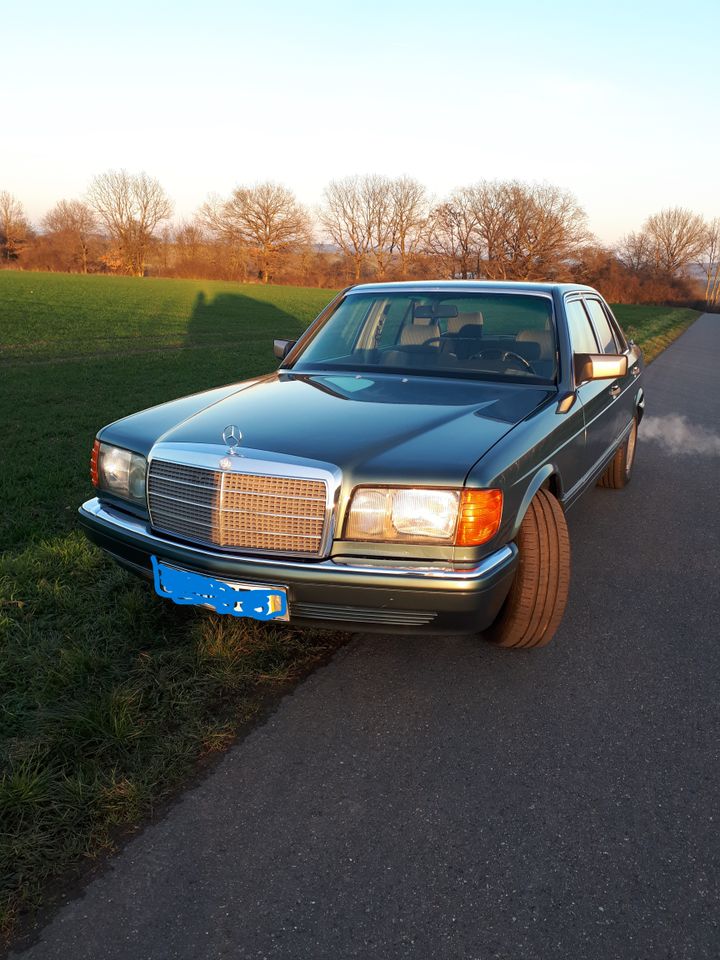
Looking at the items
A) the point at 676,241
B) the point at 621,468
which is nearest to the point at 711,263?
the point at 676,241

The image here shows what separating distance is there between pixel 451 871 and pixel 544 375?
8.43 feet

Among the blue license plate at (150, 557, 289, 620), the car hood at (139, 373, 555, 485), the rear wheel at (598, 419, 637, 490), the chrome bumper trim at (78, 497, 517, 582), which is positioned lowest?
the rear wheel at (598, 419, 637, 490)

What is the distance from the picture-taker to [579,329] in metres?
4.63

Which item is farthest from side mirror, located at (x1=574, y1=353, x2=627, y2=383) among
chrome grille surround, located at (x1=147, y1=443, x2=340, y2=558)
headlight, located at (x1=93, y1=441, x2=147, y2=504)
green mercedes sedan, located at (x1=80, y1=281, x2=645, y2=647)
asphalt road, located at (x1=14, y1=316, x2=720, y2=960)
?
headlight, located at (x1=93, y1=441, x2=147, y2=504)

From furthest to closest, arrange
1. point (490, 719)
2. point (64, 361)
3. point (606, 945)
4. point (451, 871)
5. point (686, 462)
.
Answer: point (64, 361) < point (686, 462) < point (490, 719) < point (451, 871) < point (606, 945)

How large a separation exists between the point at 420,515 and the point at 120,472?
55.1 inches

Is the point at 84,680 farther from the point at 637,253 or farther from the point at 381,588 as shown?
the point at 637,253

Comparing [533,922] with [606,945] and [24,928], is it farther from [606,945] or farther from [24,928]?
[24,928]

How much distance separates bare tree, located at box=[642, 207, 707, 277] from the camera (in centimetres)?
7744

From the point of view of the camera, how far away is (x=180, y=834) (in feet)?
7.47

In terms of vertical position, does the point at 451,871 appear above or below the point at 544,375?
below

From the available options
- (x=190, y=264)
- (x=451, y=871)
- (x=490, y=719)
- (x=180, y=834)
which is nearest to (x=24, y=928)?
(x=180, y=834)

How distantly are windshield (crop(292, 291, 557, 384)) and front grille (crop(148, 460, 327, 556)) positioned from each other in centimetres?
152

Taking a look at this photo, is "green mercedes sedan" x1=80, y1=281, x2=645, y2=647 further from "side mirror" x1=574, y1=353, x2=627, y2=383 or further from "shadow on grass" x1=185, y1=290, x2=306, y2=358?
"shadow on grass" x1=185, y1=290, x2=306, y2=358
